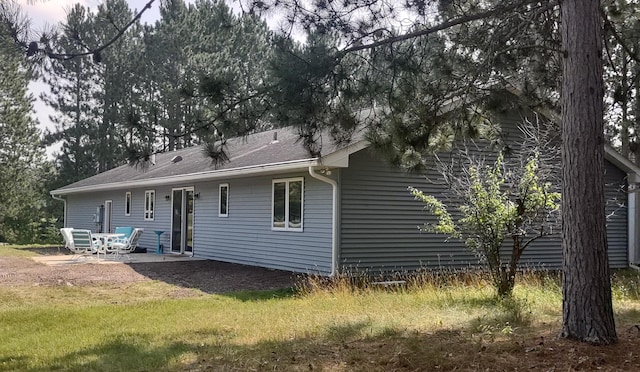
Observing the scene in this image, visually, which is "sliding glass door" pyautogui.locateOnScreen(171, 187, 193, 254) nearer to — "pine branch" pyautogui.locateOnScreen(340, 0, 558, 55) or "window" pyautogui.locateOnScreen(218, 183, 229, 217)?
"window" pyautogui.locateOnScreen(218, 183, 229, 217)

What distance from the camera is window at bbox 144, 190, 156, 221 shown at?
60.5 ft

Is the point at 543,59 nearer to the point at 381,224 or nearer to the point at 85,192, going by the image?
the point at 381,224

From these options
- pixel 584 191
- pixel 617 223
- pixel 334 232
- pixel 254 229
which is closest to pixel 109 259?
pixel 254 229

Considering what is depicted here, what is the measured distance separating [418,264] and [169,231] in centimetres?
819

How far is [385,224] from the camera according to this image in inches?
464

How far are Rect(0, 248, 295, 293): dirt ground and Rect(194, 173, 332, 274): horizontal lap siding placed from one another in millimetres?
369

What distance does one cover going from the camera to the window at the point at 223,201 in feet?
47.7

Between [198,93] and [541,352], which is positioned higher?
[198,93]

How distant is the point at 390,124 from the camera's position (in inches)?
281

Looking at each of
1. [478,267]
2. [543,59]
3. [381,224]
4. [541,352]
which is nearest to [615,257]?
[478,267]

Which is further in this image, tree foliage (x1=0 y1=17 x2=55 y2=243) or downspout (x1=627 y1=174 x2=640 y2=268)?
tree foliage (x1=0 y1=17 x2=55 y2=243)

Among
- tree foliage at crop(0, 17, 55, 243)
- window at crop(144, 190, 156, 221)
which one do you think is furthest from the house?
tree foliage at crop(0, 17, 55, 243)

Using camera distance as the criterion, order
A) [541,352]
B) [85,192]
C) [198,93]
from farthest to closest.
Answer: [85,192] → [198,93] → [541,352]

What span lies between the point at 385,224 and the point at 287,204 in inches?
82.7
